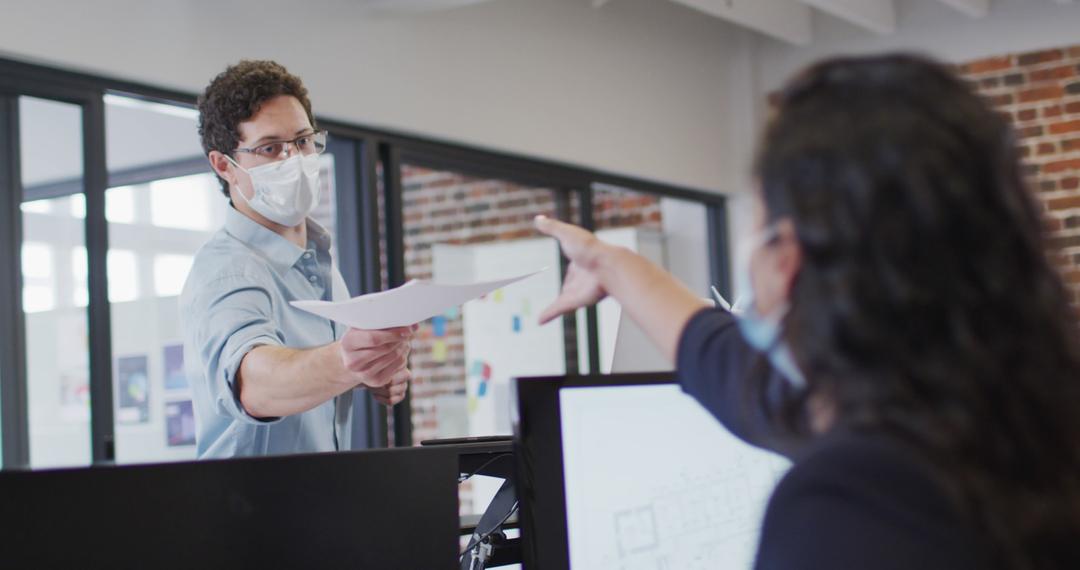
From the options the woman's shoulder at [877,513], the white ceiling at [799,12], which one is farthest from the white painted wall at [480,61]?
the woman's shoulder at [877,513]

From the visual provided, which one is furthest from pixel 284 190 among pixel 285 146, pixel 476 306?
pixel 476 306

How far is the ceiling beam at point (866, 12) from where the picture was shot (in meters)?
4.78

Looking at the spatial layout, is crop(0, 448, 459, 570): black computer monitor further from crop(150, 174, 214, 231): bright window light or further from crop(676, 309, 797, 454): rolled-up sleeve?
crop(150, 174, 214, 231): bright window light

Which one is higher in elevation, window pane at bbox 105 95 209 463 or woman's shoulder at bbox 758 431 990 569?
window pane at bbox 105 95 209 463

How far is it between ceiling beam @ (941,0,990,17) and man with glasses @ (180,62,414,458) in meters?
3.64

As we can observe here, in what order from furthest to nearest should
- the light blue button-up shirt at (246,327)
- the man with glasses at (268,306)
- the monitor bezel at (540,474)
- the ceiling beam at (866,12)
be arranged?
the ceiling beam at (866,12), the light blue button-up shirt at (246,327), the man with glasses at (268,306), the monitor bezel at (540,474)

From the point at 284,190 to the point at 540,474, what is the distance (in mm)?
1258

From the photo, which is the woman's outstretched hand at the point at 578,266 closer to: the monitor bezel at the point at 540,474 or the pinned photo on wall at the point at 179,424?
the monitor bezel at the point at 540,474

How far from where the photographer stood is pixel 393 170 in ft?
12.7

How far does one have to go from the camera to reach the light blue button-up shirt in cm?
171

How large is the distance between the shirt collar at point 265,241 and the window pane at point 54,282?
1161mm

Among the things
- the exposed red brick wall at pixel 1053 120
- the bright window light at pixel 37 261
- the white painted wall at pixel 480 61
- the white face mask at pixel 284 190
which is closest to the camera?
the white face mask at pixel 284 190

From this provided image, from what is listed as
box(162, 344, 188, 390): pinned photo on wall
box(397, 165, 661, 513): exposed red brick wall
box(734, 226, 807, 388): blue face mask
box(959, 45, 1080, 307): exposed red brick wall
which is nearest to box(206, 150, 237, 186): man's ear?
box(734, 226, 807, 388): blue face mask

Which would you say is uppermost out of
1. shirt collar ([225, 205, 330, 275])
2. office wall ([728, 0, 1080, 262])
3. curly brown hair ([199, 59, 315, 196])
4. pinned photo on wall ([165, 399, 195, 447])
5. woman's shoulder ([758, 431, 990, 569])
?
office wall ([728, 0, 1080, 262])
